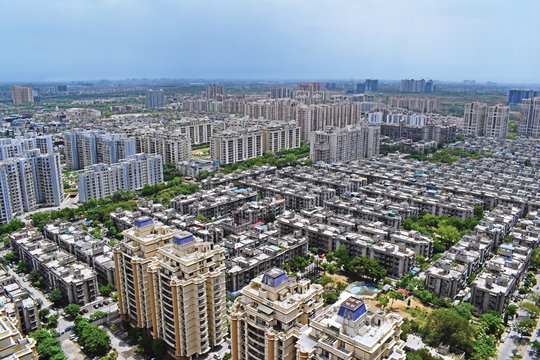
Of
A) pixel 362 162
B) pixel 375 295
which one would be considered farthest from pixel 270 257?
pixel 362 162

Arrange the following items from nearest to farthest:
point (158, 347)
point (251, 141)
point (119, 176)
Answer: point (158, 347)
point (119, 176)
point (251, 141)

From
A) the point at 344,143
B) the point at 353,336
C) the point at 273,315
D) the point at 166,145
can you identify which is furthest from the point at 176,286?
the point at 344,143

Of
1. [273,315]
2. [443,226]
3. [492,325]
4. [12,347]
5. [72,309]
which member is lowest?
[492,325]

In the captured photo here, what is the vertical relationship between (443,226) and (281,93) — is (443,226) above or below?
below

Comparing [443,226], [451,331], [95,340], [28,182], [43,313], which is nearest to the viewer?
[95,340]

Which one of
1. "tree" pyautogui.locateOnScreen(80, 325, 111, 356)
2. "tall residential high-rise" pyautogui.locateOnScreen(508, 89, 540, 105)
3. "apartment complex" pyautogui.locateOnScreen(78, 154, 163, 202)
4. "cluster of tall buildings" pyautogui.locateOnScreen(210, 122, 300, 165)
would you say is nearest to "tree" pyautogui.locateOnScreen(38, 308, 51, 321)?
"tree" pyautogui.locateOnScreen(80, 325, 111, 356)

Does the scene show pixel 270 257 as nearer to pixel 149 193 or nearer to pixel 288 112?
pixel 149 193

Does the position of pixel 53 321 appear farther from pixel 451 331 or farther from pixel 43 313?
pixel 451 331

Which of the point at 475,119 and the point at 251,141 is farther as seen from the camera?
the point at 475,119
